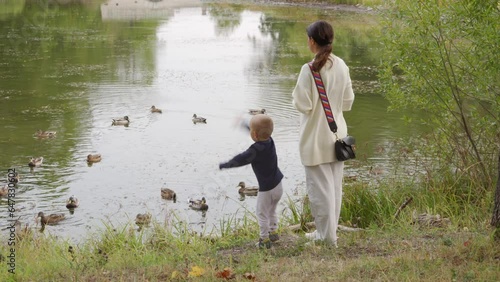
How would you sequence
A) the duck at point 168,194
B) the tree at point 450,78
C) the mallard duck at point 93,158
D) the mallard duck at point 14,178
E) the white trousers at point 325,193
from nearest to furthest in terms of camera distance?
the white trousers at point 325,193
the tree at point 450,78
the mallard duck at point 14,178
the duck at point 168,194
the mallard duck at point 93,158

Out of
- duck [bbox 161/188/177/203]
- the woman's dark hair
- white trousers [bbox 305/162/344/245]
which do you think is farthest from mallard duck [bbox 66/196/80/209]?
the woman's dark hair

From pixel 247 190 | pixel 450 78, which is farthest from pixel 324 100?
pixel 247 190

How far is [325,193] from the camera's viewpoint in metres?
5.86

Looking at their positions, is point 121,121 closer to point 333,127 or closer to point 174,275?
point 333,127

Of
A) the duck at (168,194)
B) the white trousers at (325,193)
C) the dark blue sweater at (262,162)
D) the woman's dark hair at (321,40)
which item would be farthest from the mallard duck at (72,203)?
the woman's dark hair at (321,40)

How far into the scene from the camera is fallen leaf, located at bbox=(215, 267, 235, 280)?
504cm

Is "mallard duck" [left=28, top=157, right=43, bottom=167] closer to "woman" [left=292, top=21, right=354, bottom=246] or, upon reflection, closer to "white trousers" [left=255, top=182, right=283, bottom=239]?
"white trousers" [left=255, top=182, right=283, bottom=239]

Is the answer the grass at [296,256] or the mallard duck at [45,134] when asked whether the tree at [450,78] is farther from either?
the mallard duck at [45,134]

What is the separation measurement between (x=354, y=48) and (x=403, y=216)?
21.0 meters

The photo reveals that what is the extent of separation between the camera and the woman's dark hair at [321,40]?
5.66 metres

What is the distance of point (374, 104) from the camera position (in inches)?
730

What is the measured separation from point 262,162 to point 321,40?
1.04 meters

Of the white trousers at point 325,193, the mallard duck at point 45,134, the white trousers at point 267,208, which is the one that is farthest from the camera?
the mallard duck at point 45,134

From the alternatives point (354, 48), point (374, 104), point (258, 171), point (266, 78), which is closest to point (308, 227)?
point (258, 171)
